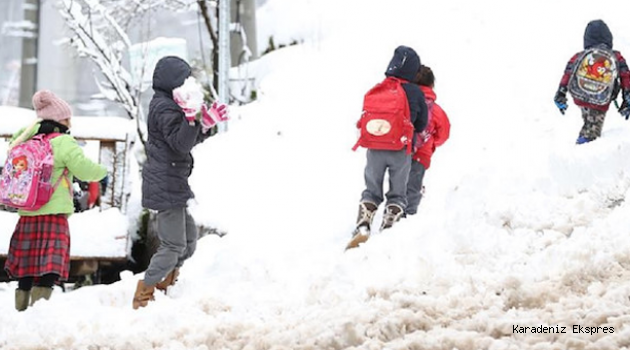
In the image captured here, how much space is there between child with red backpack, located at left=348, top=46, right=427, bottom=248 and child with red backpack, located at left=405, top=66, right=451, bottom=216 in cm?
56

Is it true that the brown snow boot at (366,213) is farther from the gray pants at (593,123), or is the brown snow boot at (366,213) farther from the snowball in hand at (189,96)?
the gray pants at (593,123)

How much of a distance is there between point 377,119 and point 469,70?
6.44 meters

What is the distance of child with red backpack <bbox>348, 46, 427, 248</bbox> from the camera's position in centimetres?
659

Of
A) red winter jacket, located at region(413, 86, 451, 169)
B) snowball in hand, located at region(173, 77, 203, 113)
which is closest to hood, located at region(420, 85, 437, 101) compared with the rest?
red winter jacket, located at region(413, 86, 451, 169)

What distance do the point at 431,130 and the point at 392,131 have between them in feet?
3.05

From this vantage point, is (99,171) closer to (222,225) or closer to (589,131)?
(222,225)

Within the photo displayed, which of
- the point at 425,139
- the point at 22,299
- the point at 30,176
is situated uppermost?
the point at 425,139

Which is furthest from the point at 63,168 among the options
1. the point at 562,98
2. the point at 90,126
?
the point at 562,98

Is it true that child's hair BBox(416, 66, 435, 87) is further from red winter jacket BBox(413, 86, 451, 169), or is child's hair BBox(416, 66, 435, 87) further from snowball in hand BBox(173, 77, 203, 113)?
snowball in hand BBox(173, 77, 203, 113)

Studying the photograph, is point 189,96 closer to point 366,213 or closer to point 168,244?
point 168,244

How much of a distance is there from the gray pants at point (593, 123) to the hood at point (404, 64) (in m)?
2.84

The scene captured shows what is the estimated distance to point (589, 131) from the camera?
8.84 meters

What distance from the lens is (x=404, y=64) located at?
669cm

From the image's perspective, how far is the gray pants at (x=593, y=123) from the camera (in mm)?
8789
